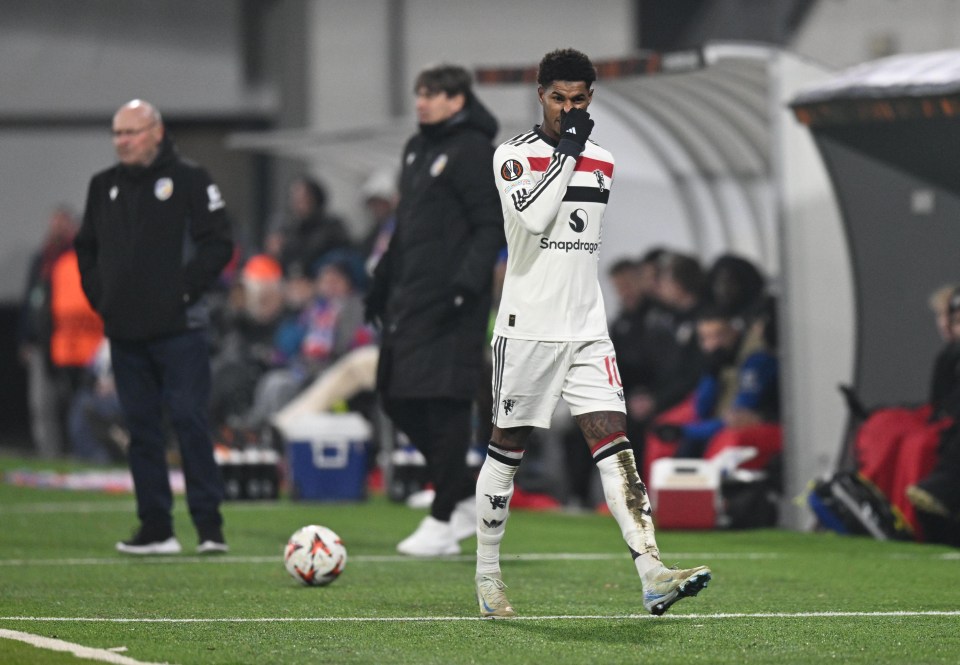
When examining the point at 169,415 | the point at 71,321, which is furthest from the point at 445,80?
the point at 71,321

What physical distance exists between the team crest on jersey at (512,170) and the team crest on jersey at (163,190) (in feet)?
10.7

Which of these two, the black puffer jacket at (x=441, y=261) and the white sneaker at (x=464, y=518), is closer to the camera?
the black puffer jacket at (x=441, y=261)

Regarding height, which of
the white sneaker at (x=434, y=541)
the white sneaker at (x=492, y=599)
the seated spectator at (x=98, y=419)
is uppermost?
the white sneaker at (x=492, y=599)

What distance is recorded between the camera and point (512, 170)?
7090 mm

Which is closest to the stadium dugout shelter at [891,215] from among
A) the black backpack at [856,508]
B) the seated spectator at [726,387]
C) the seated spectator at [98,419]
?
the seated spectator at [726,387]

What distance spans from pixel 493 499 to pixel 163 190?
345 centimetres

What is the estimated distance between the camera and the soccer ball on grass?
8.36m

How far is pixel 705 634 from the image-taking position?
6.75 meters

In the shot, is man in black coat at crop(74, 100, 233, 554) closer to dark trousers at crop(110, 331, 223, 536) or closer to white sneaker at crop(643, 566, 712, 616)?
dark trousers at crop(110, 331, 223, 536)

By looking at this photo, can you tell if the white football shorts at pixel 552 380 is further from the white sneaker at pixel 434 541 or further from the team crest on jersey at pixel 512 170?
the white sneaker at pixel 434 541

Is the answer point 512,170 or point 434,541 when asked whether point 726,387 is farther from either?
point 512,170

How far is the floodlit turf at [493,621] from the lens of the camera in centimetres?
636

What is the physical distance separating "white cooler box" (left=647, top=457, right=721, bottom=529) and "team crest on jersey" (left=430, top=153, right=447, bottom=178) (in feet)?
10.3

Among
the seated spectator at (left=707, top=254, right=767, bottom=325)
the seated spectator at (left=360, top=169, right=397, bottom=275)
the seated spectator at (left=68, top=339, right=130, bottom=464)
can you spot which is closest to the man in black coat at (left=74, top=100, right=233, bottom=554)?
the seated spectator at (left=707, top=254, right=767, bottom=325)
